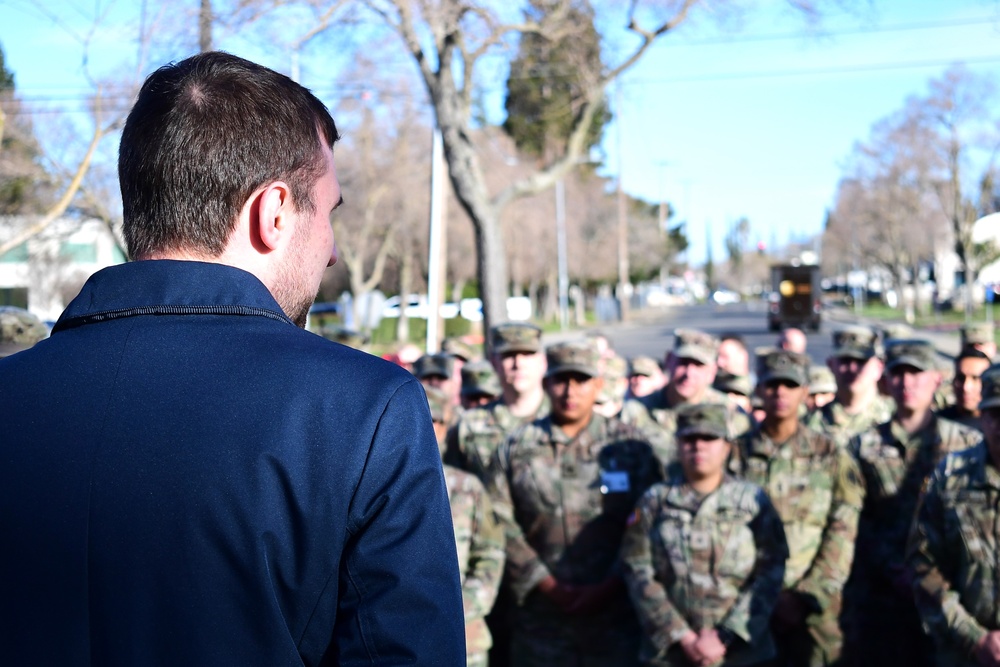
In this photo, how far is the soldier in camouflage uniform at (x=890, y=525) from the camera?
5.65m

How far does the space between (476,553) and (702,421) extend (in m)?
1.16

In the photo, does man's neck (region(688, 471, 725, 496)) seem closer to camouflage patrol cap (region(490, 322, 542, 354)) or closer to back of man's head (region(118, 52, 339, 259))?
camouflage patrol cap (region(490, 322, 542, 354))

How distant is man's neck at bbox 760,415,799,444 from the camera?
5.65m

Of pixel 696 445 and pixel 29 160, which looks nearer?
pixel 696 445

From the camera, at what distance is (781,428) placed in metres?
5.67

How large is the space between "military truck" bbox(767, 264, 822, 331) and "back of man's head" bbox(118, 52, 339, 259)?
44599mm

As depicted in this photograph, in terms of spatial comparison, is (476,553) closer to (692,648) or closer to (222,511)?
(692,648)

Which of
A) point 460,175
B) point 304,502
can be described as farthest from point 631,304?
point 304,502

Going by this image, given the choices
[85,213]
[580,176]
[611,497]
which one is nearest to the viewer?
[611,497]

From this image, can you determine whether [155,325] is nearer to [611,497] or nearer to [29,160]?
[611,497]

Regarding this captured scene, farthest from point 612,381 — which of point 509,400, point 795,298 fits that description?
point 795,298

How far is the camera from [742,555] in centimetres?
482

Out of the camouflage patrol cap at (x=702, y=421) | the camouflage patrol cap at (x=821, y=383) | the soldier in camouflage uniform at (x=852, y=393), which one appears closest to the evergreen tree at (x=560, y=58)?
the camouflage patrol cap at (x=821, y=383)

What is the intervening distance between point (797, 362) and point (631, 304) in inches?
2916
